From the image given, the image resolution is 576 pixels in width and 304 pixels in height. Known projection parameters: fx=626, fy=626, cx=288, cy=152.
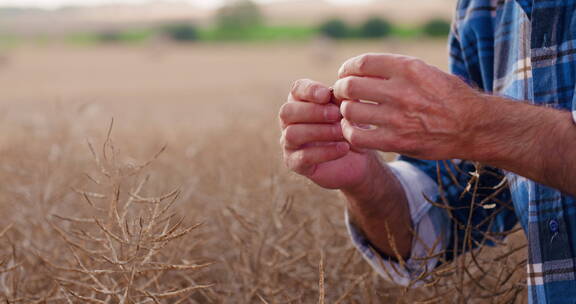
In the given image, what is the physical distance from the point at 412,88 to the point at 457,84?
2.5 inches

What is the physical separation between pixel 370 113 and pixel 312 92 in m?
0.15

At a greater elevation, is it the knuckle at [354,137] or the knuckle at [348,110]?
the knuckle at [348,110]

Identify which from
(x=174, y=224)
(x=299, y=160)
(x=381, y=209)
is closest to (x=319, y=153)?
(x=299, y=160)

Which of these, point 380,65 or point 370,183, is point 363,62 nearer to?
point 380,65

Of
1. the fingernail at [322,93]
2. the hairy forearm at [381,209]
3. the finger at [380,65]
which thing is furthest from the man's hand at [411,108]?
the hairy forearm at [381,209]

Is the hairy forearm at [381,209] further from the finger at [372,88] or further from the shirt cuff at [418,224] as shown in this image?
the finger at [372,88]

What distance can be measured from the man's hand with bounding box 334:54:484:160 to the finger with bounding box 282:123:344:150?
0.43 ft

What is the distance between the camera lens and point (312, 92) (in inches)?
37.1

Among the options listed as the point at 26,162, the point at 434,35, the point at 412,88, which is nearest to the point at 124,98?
the point at 26,162

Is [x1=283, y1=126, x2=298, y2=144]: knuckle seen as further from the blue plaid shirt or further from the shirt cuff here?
the shirt cuff

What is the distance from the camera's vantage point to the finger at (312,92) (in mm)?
934

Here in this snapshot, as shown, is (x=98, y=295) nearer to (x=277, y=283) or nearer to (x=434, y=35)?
(x=277, y=283)

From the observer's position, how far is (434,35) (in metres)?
21.8

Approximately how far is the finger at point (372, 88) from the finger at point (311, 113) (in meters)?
0.11
